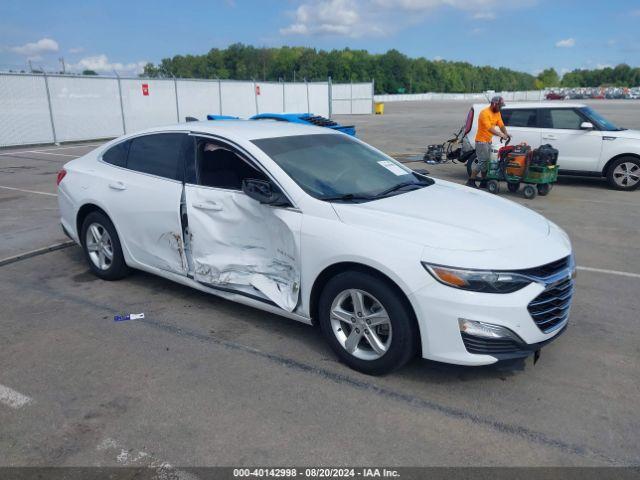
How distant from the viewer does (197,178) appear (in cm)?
440

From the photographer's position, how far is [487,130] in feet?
33.0

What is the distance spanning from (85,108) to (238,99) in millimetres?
9183

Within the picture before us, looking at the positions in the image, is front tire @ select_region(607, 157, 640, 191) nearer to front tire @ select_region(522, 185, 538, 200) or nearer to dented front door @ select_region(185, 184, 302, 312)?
front tire @ select_region(522, 185, 538, 200)

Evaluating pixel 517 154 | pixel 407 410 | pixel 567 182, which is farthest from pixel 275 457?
pixel 567 182

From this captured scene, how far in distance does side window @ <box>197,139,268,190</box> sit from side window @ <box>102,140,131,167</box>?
3.57ft

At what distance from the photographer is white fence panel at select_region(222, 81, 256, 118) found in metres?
28.0

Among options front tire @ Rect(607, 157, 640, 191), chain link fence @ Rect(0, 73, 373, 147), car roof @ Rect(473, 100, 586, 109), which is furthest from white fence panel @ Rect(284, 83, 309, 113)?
front tire @ Rect(607, 157, 640, 191)

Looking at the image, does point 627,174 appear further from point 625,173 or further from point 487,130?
point 487,130

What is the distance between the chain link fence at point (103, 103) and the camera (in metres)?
19.5

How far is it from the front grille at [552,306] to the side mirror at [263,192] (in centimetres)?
179

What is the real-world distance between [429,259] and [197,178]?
7.19 feet

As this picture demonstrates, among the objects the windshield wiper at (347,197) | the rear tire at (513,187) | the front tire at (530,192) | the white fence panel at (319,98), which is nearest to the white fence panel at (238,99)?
the white fence panel at (319,98)

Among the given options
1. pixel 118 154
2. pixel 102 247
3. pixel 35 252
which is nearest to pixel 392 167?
pixel 118 154

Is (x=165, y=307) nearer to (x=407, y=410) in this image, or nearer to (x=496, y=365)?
(x=407, y=410)
